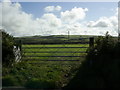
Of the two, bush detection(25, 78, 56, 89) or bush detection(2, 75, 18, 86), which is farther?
bush detection(2, 75, 18, 86)

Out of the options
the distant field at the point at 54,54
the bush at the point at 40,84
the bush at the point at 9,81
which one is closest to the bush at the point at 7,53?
the bush at the point at 9,81

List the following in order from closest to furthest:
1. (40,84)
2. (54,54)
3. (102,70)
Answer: (102,70)
(40,84)
(54,54)

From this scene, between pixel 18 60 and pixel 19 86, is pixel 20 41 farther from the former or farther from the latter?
pixel 19 86

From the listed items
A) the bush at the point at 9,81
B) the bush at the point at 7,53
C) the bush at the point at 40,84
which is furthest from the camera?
the bush at the point at 7,53

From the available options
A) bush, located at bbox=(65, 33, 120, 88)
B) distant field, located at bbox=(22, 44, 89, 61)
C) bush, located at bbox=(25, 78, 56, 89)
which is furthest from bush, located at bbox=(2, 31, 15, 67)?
bush, located at bbox=(65, 33, 120, 88)

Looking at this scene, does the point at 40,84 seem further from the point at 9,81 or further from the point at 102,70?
the point at 102,70

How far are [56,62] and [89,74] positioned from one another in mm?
4786

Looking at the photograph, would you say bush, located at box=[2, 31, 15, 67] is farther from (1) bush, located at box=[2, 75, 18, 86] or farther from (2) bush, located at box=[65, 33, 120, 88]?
(2) bush, located at box=[65, 33, 120, 88]

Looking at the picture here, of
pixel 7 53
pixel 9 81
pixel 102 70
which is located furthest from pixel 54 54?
pixel 102 70

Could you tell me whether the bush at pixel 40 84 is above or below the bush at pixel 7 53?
below

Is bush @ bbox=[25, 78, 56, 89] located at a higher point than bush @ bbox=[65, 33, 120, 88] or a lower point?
lower

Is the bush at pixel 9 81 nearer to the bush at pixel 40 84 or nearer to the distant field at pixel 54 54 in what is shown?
the bush at pixel 40 84

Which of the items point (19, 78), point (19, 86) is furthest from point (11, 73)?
point (19, 86)

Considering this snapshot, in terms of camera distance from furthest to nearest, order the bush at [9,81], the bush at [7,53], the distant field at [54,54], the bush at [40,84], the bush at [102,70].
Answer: the distant field at [54,54], the bush at [7,53], the bush at [9,81], the bush at [40,84], the bush at [102,70]
